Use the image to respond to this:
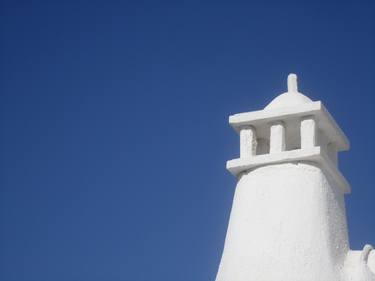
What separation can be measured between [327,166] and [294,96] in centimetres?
150

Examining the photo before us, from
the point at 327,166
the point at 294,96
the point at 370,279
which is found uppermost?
the point at 294,96

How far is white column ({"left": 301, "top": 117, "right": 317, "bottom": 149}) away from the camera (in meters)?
13.0

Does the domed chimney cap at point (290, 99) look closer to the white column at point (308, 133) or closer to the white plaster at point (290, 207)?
the white plaster at point (290, 207)

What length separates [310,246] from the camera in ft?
39.9

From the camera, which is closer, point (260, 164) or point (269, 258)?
point (269, 258)

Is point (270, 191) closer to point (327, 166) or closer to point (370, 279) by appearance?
point (327, 166)

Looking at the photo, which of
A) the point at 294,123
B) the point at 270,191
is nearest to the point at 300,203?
the point at 270,191

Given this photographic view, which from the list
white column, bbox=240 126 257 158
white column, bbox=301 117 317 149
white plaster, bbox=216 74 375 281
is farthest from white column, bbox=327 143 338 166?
white column, bbox=240 126 257 158

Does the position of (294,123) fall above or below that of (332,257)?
above

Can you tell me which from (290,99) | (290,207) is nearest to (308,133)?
(290,99)

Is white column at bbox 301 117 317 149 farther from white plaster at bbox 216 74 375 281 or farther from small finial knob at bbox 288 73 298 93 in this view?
small finial knob at bbox 288 73 298 93

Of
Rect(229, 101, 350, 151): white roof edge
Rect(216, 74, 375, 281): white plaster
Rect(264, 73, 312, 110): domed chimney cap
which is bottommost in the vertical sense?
Rect(216, 74, 375, 281): white plaster

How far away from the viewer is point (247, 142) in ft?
44.6

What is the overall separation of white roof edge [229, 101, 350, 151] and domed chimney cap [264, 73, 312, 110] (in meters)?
0.24
